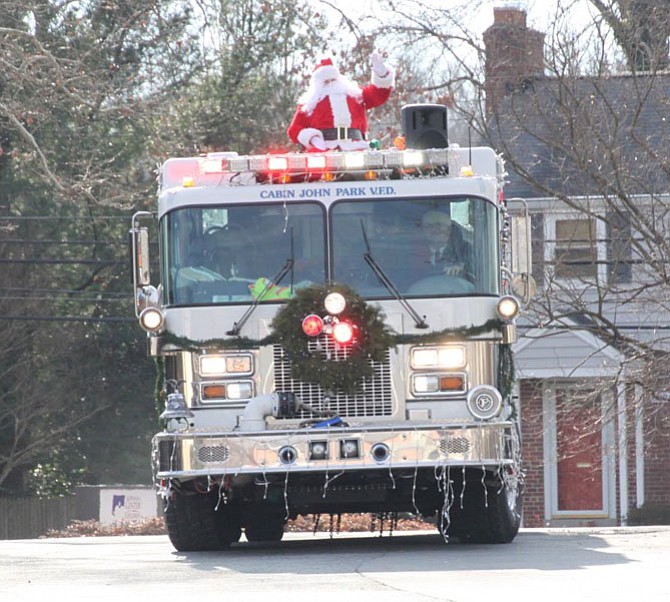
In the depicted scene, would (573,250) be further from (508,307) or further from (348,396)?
(348,396)

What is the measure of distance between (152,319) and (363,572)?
8.78 feet

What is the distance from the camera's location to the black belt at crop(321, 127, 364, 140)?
13188 mm

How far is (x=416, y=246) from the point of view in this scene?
11.8 m

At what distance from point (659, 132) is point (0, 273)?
1539 centimetres

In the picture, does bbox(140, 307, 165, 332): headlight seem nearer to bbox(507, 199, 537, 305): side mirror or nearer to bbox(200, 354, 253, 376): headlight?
bbox(200, 354, 253, 376): headlight

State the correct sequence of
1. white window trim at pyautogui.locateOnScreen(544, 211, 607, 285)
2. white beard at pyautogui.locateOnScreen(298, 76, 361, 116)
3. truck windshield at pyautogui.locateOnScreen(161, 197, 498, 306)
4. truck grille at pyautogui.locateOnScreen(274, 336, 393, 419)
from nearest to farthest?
1. truck grille at pyautogui.locateOnScreen(274, 336, 393, 419)
2. truck windshield at pyautogui.locateOnScreen(161, 197, 498, 306)
3. white beard at pyautogui.locateOnScreen(298, 76, 361, 116)
4. white window trim at pyautogui.locateOnScreen(544, 211, 607, 285)

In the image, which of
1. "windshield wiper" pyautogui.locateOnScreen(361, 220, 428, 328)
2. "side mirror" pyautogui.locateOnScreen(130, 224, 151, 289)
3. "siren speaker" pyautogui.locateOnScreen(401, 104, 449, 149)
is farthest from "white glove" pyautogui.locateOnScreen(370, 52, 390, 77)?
"side mirror" pyautogui.locateOnScreen(130, 224, 151, 289)

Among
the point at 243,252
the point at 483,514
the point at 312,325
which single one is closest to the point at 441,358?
the point at 312,325

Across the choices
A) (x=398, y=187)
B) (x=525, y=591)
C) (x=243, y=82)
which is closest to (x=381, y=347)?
(x=398, y=187)

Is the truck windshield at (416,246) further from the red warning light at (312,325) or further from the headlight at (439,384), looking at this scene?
the headlight at (439,384)

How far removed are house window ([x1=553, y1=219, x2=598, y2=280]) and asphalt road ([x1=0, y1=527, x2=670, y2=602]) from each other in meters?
6.71

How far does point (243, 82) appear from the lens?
32.2m

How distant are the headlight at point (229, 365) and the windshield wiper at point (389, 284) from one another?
1.09m

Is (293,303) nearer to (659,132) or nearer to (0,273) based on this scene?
(659,132)
